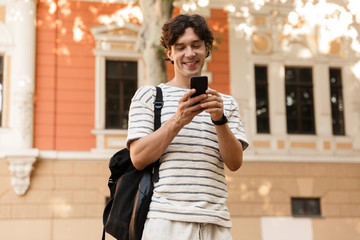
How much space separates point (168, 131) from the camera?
6.59ft

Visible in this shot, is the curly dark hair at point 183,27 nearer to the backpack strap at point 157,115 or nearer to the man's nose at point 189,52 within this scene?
the man's nose at point 189,52

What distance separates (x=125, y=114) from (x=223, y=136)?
8.87 meters

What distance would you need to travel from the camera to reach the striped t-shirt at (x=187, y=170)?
204 cm

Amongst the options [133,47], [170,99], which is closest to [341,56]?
[133,47]

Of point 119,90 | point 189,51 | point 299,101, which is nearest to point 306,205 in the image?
point 299,101

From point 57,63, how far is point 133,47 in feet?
5.39

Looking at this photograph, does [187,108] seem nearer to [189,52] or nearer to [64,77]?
[189,52]

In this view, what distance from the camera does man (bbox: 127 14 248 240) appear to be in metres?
2.01

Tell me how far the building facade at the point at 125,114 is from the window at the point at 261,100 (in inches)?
0.9

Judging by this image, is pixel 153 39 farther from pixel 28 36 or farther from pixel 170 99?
pixel 170 99

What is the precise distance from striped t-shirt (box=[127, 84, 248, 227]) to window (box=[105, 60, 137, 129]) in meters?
8.59

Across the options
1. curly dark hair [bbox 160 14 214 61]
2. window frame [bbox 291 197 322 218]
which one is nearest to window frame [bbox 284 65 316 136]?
window frame [bbox 291 197 322 218]

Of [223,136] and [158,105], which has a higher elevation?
[158,105]

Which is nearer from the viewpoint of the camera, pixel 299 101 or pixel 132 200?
pixel 132 200
